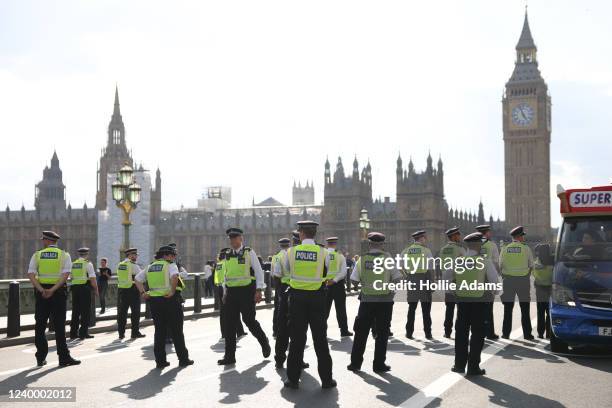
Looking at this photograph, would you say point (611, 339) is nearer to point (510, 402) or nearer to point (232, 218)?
point (510, 402)

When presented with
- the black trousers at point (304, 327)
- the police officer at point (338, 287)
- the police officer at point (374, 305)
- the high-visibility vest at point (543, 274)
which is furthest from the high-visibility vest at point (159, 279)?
the high-visibility vest at point (543, 274)

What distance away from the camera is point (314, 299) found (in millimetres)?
10094

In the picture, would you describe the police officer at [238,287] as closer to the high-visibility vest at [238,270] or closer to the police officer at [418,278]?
the high-visibility vest at [238,270]

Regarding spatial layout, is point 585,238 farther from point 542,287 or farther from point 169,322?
point 169,322

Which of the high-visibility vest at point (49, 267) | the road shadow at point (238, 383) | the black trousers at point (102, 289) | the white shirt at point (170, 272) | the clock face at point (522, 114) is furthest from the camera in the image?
the clock face at point (522, 114)

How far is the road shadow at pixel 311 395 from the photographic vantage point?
874cm

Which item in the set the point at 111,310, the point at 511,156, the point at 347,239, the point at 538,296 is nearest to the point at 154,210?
the point at 347,239

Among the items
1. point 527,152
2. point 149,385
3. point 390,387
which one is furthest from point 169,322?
point 527,152

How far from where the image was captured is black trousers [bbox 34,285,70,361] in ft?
39.6

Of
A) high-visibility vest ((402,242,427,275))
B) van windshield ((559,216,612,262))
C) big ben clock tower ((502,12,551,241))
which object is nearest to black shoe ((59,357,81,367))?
high-visibility vest ((402,242,427,275))

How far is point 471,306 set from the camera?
11211 millimetres

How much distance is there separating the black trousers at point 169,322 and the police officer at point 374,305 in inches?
100

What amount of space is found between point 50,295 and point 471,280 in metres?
5.97

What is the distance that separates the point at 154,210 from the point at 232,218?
1207cm
